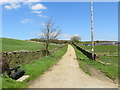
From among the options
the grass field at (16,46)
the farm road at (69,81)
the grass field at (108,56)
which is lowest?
the grass field at (108,56)

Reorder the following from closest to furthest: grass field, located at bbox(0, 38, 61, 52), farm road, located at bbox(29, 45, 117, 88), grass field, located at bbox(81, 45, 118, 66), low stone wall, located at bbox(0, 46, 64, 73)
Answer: farm road, located at bbox(29, 45, 117, 88) < low stone wall, located at bbox(0, 46, 64, 73) < grass field, located at bbox(81, 45, 118, 66) < grass field, located at bbox(0, 38, 61, 52)

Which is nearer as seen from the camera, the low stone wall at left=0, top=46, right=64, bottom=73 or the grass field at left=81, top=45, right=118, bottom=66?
the low stone wall at left=0, top=46, right=64, bottom=73

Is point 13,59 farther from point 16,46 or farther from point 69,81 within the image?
point 16,46

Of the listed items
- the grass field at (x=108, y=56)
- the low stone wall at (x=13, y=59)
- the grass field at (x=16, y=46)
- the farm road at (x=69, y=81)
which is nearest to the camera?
the farm road at (x=69, y=81)

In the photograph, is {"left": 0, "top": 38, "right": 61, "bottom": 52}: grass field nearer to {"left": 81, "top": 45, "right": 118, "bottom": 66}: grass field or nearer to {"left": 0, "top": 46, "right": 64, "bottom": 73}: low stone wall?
{"left": 81, "top": 45, "right": 118, "bottom": 66}: grass field

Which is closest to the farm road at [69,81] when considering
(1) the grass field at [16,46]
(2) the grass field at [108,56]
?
(2) the grass field at [108,56]

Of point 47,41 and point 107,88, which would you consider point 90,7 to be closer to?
point 47,41

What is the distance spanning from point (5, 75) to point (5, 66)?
1.82 m

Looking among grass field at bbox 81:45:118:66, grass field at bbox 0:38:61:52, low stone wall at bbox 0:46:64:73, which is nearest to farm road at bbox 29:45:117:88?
low stone wall at bbox 0:46:64:73

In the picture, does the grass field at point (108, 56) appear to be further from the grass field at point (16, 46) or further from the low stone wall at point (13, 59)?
the grass field at point (16, 46)

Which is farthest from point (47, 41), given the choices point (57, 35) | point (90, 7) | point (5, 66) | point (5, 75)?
point (5, 75)

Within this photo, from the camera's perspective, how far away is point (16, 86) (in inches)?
268

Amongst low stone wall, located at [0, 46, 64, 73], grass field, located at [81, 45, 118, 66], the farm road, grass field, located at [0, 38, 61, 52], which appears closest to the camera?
the farm road

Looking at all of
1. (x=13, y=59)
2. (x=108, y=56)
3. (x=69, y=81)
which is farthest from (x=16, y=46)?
(x=69, y=81)
